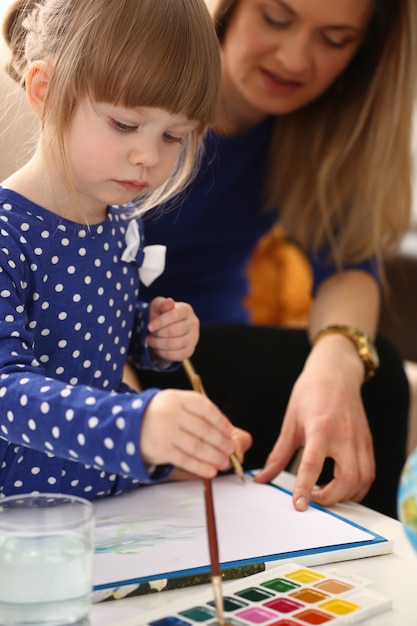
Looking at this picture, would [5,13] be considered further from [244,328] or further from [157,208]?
[244,328]

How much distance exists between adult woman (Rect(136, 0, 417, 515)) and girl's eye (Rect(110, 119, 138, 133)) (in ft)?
1.30

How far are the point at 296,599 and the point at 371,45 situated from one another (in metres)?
0.93

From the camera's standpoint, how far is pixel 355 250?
54.9 inches

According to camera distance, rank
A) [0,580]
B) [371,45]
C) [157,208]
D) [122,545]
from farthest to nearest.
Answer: [371,45] → [157,208] → [122,545] → [0,580]

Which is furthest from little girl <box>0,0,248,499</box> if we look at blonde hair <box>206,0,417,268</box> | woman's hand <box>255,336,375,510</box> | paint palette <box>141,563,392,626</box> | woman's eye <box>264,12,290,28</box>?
blonde hair <box>206,0,417,268</box>

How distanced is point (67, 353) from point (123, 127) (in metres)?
0.21

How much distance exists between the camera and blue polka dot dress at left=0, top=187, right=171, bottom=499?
0.65 m

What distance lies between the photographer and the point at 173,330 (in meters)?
0.94

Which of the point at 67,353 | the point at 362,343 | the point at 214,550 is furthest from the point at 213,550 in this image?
the point at 362,343

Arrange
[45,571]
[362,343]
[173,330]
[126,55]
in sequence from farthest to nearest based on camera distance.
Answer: [362,343]
[173,330]
[126,55]
[45,571]

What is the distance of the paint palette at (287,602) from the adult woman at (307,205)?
0.93 ft

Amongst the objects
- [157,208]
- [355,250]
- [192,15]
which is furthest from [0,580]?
[355,250]

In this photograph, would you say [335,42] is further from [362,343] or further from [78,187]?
[78,187]

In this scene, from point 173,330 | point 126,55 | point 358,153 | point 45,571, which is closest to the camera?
point 45,571
